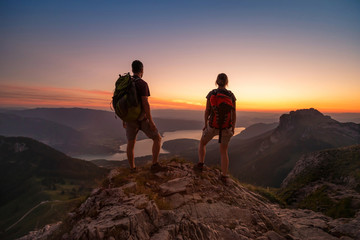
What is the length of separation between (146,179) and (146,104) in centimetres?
248

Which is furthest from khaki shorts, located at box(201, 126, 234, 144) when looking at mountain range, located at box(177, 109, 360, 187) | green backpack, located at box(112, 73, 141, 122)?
mountain range, located at box(177, 109, 360, 187)

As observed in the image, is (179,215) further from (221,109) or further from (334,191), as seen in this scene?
(334,191)

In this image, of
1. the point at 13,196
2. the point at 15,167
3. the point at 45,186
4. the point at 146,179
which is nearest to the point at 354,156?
the point at 146,179

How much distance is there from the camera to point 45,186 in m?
116

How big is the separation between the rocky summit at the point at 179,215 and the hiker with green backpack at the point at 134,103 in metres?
1.28

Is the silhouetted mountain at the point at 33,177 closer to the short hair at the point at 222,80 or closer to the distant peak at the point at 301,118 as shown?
the short hair at the point at 222,80

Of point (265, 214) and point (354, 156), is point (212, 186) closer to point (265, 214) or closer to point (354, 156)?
point (265, 214)

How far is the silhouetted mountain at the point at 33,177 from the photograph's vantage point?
317 ft

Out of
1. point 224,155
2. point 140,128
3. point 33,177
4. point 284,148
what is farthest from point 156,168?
point 33,177

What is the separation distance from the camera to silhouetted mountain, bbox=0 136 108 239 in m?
96.7

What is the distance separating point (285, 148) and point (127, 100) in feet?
373

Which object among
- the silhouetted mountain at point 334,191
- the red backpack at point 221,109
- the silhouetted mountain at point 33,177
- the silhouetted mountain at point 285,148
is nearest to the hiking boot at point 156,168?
the red backpack at point 221,109

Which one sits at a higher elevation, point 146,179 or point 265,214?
point 146,179

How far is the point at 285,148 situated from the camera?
97438 mm
